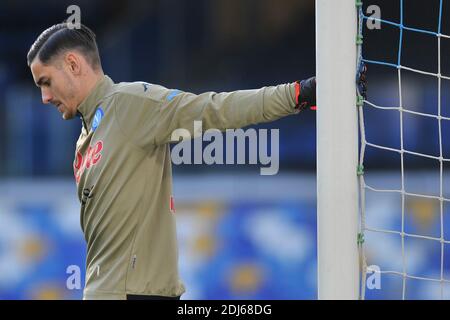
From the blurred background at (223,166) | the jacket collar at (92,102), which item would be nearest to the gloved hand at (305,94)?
the jacket collar at (92,102)

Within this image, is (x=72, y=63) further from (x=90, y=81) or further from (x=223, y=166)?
(x=223, y=166)

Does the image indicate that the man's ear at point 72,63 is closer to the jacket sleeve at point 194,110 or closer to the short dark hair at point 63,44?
the short dark hair at point 63,44

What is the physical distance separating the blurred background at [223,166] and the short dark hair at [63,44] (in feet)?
8.40

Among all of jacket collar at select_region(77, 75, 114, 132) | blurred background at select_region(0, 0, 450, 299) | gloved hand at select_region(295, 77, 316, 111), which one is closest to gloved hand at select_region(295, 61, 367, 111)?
gloved hand at select_region(295, 77, 316, 111)

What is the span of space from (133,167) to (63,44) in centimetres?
40

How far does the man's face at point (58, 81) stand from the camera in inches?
95.6

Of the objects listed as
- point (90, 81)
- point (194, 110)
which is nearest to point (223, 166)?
point (90, 81)

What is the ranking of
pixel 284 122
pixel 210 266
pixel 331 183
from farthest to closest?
pixel 284 122
pixel 210 266
pixel 331 183

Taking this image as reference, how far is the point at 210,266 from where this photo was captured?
496cm

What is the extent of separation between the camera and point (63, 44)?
2.44 meters

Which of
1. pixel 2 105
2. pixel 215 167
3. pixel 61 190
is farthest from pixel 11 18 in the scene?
pixel 215 167

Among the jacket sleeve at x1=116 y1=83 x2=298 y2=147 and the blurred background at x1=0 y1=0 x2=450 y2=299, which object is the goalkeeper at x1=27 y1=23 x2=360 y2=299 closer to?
the jacket sleeve at x1=116 y1=83 x2=298 y2=147

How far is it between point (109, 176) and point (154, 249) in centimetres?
22

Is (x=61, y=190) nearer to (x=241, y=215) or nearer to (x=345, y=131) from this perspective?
(x=241, y=215)
